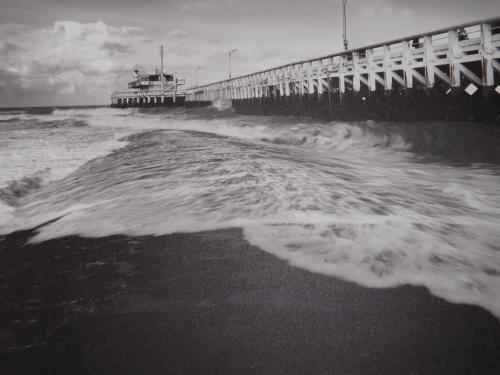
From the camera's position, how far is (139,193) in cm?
456

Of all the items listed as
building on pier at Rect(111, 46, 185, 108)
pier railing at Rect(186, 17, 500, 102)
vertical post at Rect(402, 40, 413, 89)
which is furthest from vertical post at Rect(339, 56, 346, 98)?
building on pier at Rect(111, 46, 185, 108)

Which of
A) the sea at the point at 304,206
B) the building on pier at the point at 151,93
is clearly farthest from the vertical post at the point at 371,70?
the building on pier at the point at 151,93

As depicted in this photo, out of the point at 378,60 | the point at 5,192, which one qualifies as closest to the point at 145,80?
the point at 378,60

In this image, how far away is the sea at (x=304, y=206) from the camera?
2.56 metres

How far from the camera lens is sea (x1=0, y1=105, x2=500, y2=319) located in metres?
2.56

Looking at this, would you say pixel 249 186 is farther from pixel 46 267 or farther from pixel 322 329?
pixel 322 329

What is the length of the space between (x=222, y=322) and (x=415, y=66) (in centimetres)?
1157

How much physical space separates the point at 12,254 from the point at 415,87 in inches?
446

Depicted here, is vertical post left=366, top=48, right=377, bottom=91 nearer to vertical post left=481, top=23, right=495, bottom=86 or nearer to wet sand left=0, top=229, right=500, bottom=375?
vertical post left=481, top=23, right=495, bottom=86

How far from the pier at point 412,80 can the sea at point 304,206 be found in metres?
2.02

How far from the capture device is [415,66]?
37.6 feet

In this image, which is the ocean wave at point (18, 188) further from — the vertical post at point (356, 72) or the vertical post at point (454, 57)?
the vertical post at point (356, 72)

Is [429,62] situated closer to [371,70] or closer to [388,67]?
[388,67]

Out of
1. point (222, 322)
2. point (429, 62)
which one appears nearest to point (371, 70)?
point (429, 62)
